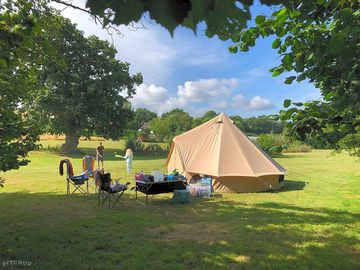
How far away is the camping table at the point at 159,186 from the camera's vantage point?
9.28 meters

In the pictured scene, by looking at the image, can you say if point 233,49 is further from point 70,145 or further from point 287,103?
point 70,145

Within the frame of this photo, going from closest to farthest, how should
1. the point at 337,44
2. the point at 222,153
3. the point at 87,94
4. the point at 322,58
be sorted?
the point at 337,44 → the point at 322,58 → the point at 222,153 → the point at 87,94

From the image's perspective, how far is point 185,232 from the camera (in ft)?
21.5

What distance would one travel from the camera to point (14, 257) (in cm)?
500

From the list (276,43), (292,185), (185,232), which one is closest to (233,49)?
(276,43)

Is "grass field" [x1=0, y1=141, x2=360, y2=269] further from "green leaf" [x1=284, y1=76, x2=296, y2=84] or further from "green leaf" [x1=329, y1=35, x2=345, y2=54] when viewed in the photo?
"green leaf" [x1=329, y1=35, x2=345, y2=54]

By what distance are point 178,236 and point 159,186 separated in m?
3.33

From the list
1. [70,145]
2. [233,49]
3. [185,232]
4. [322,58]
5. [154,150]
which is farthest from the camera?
[154,150]

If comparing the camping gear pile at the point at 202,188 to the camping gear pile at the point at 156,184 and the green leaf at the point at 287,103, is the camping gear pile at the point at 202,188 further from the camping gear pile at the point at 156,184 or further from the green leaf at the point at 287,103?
the green leaf at the point at 287,103

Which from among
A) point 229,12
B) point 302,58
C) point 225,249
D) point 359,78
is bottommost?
point 225,249

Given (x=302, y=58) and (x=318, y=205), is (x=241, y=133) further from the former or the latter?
(x=302, y=58)

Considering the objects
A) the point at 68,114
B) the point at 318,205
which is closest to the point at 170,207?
the point at 318,205

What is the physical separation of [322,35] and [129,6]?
288 centimetres

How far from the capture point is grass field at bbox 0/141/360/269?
4.98 meters
